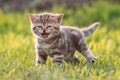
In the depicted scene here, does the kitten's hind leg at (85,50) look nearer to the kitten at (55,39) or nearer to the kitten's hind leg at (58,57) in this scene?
the kitten at (55,39)

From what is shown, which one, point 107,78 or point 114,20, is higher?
point 107,78

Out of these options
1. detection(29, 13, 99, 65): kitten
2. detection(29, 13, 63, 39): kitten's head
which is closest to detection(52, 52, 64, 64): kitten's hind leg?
detection(29, 13, 99, 65): kitten

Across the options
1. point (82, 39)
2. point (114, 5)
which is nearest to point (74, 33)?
point (82, 39)

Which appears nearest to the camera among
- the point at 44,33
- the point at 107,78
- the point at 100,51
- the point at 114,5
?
the point at 107,78

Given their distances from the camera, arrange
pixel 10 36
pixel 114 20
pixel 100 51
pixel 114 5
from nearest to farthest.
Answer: pixel 100 51, pixel 10 36, pixel 114 20, pixel 114 5

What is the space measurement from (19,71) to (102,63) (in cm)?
153

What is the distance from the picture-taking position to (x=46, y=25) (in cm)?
654

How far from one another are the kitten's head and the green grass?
1.37 feet

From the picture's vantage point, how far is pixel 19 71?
6078 millimetres

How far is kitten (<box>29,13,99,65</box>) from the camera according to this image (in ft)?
21.6

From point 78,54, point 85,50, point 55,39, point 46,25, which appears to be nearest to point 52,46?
point 55,39

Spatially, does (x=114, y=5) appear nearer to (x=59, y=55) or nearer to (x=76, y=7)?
(x=76, y=7)

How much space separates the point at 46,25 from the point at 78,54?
6.11 feet

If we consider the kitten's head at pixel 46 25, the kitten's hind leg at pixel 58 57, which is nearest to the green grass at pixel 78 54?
the kitten's hind leg at pixel 58 57
